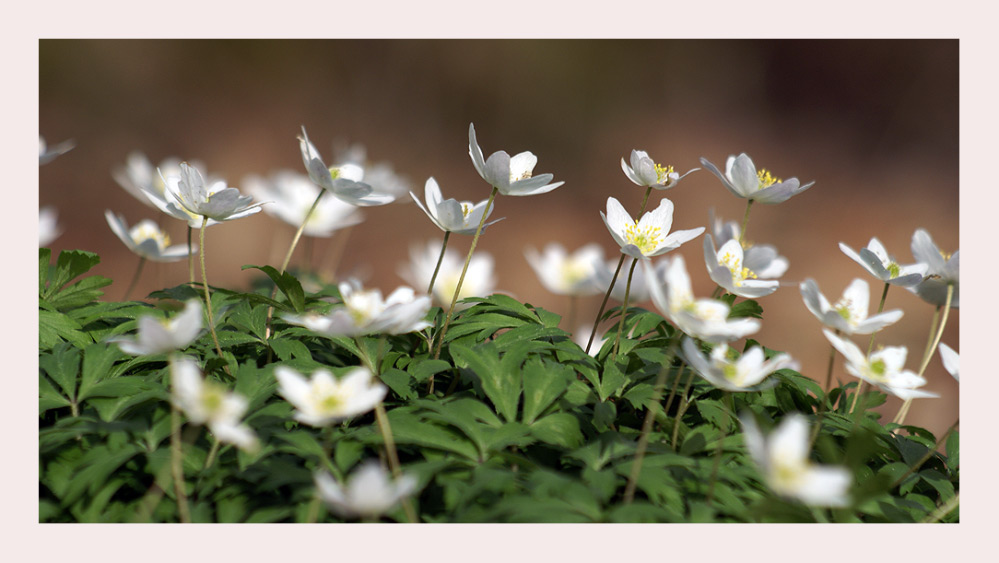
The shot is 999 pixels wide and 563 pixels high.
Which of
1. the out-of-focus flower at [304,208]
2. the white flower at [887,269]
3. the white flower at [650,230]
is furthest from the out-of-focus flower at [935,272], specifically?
the out-of-focus flower at [304,208]

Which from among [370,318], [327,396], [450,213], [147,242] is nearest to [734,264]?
[450,213]

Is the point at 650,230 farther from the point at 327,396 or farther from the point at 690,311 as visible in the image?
Answer: the point at 327,396

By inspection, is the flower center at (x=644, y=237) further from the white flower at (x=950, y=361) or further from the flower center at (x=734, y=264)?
the white flower at (x=950, y=361)

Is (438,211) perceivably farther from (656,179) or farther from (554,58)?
(554,58)

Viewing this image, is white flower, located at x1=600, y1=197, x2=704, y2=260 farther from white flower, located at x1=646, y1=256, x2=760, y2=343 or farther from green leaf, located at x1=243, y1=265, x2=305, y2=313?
green leaf, located at x1=243, y1=265, x2=305, y2=313

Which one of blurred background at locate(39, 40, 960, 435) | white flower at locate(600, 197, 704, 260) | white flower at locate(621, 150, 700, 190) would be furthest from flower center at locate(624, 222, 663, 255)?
blurred background at locate(39, 40, 960, 435)

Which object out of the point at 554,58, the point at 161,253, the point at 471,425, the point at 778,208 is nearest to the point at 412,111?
the point at 554,58
